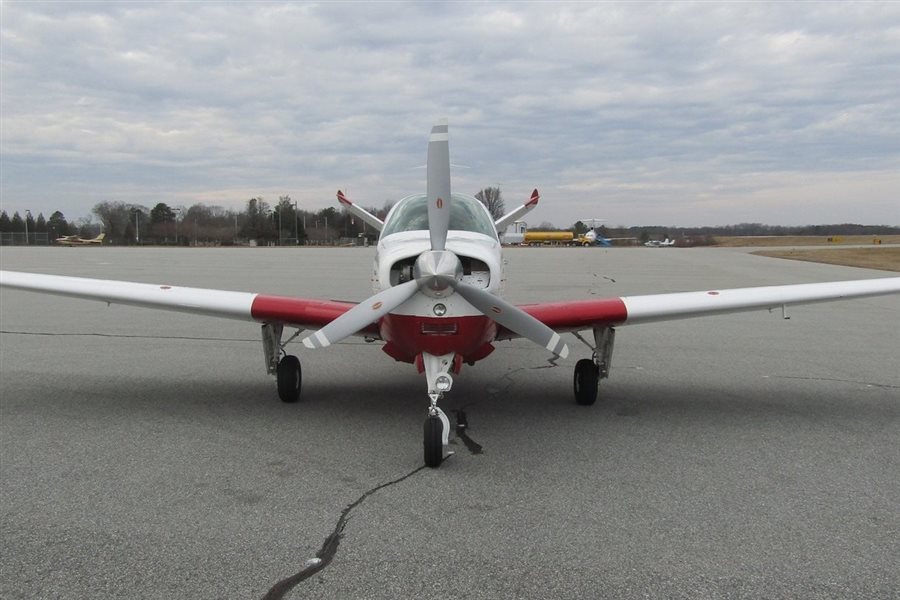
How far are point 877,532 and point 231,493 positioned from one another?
3.80m

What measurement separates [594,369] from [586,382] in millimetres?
152

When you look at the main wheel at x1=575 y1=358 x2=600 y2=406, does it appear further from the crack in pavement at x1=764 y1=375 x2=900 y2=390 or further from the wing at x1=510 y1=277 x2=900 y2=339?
the crack in pavement at x1=764 y1=375 x2=900 y2=390

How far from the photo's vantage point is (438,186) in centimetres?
485

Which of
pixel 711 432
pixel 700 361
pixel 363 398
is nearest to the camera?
pixel 711 432

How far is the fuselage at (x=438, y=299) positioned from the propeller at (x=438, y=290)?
0.35ft

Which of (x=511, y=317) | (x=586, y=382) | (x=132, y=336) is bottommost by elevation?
(x=132, y=336)

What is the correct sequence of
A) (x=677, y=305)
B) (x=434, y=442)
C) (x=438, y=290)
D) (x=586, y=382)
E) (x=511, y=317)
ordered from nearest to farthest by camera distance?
(x=434, y=442) → (x=438, y=290) → (x=511, y=317) → (x=677, y=305) → (x=586, y=382)

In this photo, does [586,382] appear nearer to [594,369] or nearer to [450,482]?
[594,369]

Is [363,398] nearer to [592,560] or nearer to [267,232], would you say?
[592,560]

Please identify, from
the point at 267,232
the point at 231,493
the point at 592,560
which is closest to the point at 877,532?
the point at 592,560

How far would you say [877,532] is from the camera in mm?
3605

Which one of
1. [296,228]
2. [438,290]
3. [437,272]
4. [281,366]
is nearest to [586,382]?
[438,290]

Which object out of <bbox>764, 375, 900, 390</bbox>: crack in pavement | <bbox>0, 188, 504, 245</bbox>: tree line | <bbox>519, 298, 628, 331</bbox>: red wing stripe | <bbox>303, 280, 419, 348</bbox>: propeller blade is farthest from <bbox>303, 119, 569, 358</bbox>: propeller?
<bbox>0, 188, 504, 245</bbox>: tree line

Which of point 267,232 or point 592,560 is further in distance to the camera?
point 267,232
